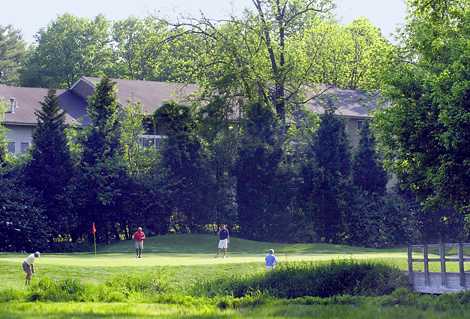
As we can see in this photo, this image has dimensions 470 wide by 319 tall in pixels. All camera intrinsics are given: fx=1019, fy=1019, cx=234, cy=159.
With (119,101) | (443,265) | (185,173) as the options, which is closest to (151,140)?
(185,173)

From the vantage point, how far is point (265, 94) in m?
67.8

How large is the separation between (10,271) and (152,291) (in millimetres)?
6169

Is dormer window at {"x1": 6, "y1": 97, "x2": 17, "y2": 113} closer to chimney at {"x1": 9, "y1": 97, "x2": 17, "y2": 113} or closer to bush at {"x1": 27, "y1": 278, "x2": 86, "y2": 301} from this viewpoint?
chimney at {"x1": 9, "y1": 97, "x2": 17, "y2": 113}

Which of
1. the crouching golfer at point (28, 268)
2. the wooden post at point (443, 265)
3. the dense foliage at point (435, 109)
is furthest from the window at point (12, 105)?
the wooden post at point (443, 265)

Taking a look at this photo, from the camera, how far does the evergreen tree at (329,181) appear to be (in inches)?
2495

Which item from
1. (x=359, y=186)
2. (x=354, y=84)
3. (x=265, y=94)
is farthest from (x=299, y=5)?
(x=354, y=84)

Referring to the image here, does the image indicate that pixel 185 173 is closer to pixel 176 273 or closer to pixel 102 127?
pixel 102 127

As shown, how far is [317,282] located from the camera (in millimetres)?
37688

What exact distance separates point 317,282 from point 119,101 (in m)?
41.0

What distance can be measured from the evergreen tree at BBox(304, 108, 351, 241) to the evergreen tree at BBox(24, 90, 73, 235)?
15.2 metres

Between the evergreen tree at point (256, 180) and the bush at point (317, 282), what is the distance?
25033 millimetres

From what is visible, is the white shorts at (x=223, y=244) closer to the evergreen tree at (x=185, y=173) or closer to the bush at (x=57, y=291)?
the bush at (x=57, y=291)

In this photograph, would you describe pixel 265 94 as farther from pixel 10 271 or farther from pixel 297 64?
pixel 10 271

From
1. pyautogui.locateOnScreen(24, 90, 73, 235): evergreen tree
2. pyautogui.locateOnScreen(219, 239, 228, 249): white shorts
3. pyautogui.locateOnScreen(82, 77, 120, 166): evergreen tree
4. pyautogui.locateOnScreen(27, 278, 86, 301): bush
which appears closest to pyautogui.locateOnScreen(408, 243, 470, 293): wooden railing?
pyautogui.locateOnScreen(27, 278, 86, 301): bush
